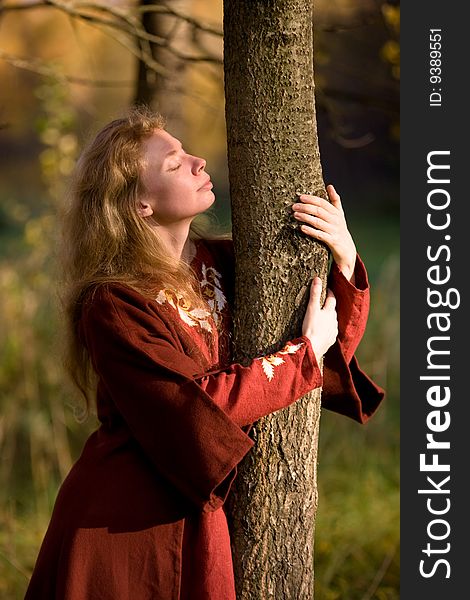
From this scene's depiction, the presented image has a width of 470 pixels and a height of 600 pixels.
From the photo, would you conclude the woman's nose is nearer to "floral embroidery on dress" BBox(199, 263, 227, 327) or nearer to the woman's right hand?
"floral embroidery on dress" BBox(199, 263, 227, 327)

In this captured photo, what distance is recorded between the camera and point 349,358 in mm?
2123

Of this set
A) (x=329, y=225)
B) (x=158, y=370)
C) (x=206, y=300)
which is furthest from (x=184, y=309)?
(x=329, y=225)

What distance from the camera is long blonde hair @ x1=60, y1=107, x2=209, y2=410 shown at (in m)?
2.00

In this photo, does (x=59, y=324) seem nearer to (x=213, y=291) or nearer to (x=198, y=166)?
(x=213, y=291)

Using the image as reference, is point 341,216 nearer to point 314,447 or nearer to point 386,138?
point 314,447

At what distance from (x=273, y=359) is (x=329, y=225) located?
0.33 m

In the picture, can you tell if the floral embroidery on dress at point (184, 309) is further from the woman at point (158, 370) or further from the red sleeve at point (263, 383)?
the red sleeve at point (263, 383)

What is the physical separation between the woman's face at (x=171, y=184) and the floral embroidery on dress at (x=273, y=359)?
1.22ft

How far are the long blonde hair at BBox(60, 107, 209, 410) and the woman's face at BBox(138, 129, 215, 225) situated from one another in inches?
0.9

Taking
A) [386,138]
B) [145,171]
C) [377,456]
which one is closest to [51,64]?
[145,171]

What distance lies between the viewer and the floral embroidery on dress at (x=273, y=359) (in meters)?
1.84

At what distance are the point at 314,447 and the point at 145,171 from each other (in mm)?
731

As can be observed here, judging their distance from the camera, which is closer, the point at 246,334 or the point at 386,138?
the point at 246,334

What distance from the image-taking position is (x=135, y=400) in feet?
6.08
